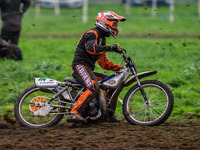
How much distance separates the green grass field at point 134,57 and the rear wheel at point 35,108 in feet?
3.63

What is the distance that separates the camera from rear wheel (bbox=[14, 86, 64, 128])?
6.28 meters

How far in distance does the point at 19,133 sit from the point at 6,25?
24.2 feet

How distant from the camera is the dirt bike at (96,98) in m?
6.16

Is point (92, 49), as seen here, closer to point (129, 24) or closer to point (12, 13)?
point (12, 13)

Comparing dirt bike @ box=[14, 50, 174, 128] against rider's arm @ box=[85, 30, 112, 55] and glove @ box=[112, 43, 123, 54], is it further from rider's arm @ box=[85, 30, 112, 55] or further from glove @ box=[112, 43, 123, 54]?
rider's arm @ box=[85, 30, 112, 55]

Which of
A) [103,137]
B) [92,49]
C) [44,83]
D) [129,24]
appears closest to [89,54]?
[92,49]

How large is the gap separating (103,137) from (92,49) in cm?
146

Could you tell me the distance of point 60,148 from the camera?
4922 mm

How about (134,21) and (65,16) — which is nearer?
(134,21)

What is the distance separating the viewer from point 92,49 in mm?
5930

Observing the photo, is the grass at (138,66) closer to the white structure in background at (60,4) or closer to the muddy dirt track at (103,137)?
the muddy dirt track at (103,137)

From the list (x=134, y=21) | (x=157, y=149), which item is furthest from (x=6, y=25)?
(x=134, y=21)

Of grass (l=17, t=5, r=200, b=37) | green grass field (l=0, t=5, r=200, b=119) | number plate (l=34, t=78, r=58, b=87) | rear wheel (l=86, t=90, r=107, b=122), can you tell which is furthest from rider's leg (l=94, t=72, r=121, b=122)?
grass (l=17, t=5, r=200, b=37)

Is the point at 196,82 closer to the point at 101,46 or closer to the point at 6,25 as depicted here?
the point at 101,46
